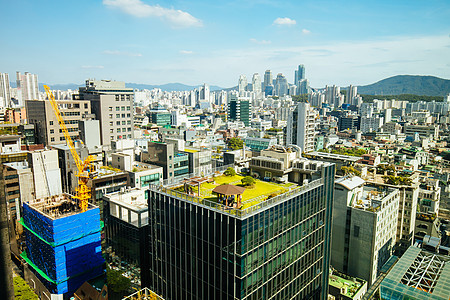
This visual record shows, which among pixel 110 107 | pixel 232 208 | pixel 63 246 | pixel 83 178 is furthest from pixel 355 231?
pixel 110 107

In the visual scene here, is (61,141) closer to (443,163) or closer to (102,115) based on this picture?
(102,115)

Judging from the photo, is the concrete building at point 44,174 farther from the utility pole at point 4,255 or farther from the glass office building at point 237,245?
the utility pole at point 4,255

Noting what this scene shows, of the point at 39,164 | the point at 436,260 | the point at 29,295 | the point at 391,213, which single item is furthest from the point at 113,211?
the point at 391,213

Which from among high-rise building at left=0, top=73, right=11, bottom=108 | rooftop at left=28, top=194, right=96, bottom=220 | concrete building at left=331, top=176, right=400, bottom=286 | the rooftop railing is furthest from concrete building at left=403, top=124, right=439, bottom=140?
high-rise building at left=0, top=73, right=11, bottom=108

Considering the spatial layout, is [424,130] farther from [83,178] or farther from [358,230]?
[83,178]

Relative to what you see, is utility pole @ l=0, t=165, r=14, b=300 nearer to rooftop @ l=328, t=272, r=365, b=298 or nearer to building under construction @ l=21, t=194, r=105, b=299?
building under construction @ l=21, t=194, r=105, b=299

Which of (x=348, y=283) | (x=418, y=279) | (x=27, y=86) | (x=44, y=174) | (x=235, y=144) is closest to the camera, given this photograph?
(x=418, y=279)
